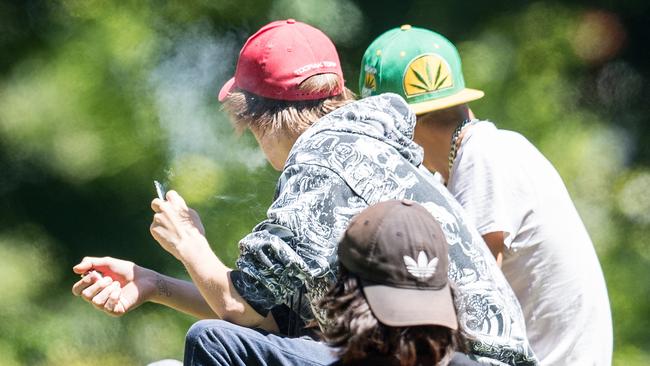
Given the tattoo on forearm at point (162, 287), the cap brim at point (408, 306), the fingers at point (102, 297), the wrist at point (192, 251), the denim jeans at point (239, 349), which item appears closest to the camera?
the cap brim at point (408, 306)

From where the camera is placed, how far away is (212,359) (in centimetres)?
174

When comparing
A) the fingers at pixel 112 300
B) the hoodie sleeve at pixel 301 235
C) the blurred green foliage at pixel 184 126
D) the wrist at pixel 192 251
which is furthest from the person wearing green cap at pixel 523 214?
the blurred green foliage at pixel 184 126

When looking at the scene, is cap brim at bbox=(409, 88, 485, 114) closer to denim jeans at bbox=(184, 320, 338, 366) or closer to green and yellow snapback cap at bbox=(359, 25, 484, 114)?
green and yellow snapback cap at bbox=(359, 25, 484, 114)

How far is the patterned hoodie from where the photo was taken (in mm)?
1768

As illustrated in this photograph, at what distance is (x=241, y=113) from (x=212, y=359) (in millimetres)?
568

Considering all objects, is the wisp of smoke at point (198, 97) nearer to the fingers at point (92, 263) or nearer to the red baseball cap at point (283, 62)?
the red baseball cap at point (283, 62)

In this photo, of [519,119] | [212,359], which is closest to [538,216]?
[212,359]

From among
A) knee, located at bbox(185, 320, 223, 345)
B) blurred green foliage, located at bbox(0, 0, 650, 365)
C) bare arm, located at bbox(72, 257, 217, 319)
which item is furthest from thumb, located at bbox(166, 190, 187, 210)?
blurred green foliage, located at bbox(0, 0, 650, 365)

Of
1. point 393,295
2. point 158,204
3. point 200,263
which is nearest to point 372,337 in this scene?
point 393,295

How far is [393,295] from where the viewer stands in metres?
1.52

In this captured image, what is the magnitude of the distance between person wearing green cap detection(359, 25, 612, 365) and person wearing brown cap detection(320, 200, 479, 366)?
0.60 m

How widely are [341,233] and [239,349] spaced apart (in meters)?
0.25

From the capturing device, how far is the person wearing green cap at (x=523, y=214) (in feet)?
7.11

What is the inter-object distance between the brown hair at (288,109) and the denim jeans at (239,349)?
461 millimetres
